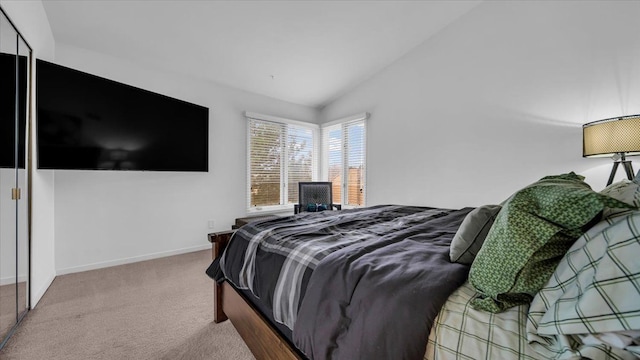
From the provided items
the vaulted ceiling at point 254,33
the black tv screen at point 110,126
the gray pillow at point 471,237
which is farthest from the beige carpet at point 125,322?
the vaulted ceiling at point 254,33

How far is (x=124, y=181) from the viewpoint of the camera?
2.95 m

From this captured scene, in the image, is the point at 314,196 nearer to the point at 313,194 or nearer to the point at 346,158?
the point at 313,194

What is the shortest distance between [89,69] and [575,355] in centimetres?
409

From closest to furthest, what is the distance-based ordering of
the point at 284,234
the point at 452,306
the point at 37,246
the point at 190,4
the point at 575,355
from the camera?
the point at 575,355 → the point at 452,306 → the point at 284,234 → the point at 37,246 → the point at 190,4

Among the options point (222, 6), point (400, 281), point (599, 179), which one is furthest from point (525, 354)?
point (222, 6)

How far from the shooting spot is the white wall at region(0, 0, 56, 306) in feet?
5.97

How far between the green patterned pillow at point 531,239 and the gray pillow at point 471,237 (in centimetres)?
20

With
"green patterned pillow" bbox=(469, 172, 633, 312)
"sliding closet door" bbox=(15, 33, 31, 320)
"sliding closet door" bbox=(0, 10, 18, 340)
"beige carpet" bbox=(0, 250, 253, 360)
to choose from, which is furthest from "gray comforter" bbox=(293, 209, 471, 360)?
"sliding closet door" bbox=(15, 33, 31, 320)

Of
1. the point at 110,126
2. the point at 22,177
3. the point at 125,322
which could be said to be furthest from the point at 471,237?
the point at 110,126

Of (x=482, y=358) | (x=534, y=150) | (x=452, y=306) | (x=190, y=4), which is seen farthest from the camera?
(x=534, y=150)

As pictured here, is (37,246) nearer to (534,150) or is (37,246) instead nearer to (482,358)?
(482,358)

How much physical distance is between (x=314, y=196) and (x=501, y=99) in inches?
105

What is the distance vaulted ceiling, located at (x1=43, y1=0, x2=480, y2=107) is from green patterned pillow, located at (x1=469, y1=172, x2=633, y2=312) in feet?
8.57

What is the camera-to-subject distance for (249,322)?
1.40 meters
